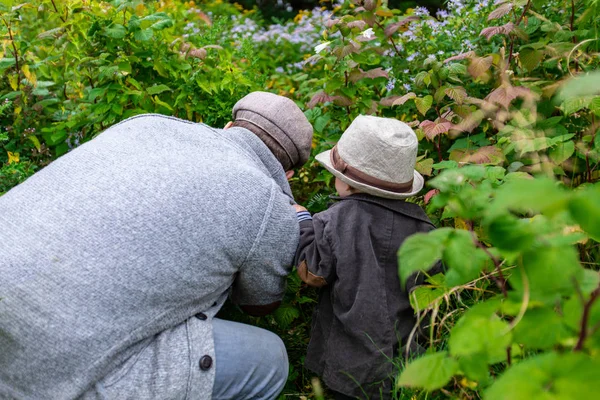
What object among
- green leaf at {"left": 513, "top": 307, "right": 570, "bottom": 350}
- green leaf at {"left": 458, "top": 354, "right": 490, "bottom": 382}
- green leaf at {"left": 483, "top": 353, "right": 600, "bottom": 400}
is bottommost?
green leaf at {"left": 458, "top": 354, "right": 490, "bottom": 382}

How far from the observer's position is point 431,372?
124cm

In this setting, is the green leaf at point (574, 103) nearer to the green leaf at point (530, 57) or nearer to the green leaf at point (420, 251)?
the green leaf at point (530, 57)

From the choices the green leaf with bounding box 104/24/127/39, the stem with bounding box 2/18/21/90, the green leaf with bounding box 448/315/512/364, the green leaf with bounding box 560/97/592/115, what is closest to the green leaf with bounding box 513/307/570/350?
the green leaf with bounding box 448/315/512/364

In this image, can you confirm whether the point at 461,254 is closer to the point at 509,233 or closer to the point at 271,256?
the point at 509,233

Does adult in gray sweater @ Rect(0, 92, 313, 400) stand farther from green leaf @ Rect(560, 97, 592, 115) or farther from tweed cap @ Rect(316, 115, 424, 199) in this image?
green leaf @ Rect(560, 97, 592, 115)

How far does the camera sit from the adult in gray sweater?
1.82 m

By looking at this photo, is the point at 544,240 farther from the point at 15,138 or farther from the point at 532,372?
the point at 15,138

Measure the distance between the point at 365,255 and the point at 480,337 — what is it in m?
1.05

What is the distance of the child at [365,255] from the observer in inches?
87.0

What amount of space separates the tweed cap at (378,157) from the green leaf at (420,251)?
1012mm

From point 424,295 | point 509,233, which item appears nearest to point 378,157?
point 424,295

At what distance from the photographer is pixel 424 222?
2352 mm

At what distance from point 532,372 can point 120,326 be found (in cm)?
122

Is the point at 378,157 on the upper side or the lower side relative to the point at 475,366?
lower
